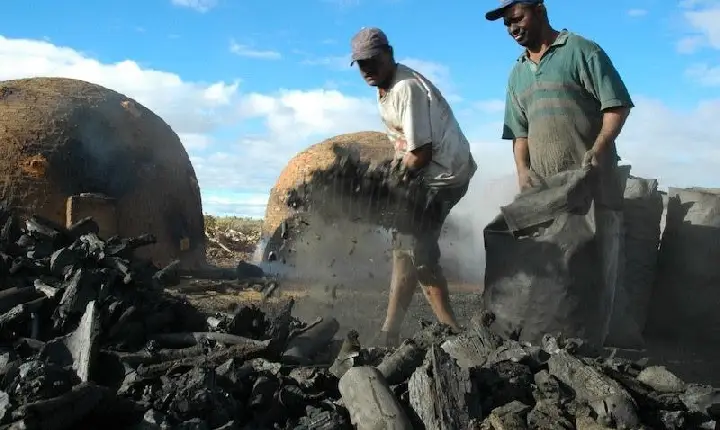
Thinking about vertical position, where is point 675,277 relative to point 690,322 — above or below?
above

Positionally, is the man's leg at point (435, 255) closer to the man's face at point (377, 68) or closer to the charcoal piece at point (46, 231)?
the man's face at point (377, 68)

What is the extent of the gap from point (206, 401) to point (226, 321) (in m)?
1.22

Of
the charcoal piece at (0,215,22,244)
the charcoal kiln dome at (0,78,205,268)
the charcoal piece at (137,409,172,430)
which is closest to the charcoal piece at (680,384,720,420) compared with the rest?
the charcoal piece at (137,409,172,430)

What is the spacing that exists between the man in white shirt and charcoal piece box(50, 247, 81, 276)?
214cm

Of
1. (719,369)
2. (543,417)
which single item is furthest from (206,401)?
(719,369)

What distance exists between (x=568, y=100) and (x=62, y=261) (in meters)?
3.39

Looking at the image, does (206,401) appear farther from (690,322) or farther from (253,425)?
(690,322)

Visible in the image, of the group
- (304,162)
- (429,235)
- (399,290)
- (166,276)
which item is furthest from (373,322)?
(304,162)

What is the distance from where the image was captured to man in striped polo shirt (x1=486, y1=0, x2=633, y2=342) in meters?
4.36

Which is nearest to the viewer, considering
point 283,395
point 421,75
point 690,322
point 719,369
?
point 283,395

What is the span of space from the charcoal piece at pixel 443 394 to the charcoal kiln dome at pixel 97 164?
6527 mm

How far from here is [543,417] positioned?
2.95 m

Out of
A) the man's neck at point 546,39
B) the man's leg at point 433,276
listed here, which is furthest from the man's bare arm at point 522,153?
the man's leg at point 433,276

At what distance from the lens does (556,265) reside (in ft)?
14.6
